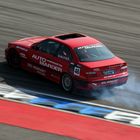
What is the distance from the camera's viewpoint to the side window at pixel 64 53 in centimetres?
1858

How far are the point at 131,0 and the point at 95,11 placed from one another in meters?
3.86

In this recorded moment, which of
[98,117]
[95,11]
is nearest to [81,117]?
[98,117]


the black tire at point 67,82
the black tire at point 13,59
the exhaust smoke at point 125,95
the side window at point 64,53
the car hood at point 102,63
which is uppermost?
the side window at point 64,53

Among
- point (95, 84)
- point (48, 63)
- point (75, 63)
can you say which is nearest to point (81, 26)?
point (48, 63)

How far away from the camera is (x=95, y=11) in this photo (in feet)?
97.3

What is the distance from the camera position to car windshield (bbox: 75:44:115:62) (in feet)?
60.5

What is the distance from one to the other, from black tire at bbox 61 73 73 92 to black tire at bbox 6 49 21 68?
92.7 inches

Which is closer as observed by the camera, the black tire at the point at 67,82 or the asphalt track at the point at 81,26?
the black tire at the point at 67,82

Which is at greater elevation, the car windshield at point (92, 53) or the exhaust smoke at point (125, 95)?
the car windshield at point (92, 53)

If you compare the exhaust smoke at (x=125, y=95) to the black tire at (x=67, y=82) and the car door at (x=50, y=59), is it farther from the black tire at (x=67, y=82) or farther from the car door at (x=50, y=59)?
the car door at (x=50, y=59)

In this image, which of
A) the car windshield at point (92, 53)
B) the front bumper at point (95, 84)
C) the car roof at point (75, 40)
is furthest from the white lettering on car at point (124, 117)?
the car roof at point (75, 40)

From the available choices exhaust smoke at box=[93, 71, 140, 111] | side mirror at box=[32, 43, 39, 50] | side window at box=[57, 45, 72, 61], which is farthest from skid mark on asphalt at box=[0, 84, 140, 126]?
side mirror at box=[32, 43, 39, 50]

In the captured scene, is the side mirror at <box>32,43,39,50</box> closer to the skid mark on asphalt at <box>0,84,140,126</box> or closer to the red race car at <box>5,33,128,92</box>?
the red race car at <box>5,33,128,92</box>

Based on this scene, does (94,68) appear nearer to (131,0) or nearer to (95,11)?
(95,11)
